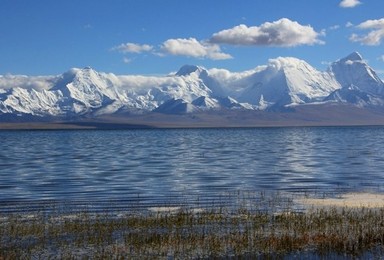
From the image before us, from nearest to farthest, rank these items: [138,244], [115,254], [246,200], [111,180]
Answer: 1. [115,254]
2. [138,244]
3. [246,200]
4. [111,180]

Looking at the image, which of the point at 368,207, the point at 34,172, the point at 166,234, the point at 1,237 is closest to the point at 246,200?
the point at 368,207

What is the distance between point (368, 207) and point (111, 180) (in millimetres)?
26929

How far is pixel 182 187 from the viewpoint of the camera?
155 feet

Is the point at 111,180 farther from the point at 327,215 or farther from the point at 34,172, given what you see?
the point at 327,215

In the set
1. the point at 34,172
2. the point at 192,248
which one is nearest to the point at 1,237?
the point at 192,248

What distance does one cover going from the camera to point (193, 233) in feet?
84.3

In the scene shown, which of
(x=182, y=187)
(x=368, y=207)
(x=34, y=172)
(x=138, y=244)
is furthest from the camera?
(x=34, y=172)

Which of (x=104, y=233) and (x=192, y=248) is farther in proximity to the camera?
(x=104, y=233)

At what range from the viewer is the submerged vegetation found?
22.4 m

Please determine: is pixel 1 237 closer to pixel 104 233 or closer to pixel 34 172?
pixel 104 233

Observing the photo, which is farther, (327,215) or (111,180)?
(111,180)

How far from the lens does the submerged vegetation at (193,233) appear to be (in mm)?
22375

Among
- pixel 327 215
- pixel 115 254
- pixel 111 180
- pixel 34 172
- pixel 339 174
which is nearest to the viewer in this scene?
pixel 115 254

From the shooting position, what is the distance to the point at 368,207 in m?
33.9
